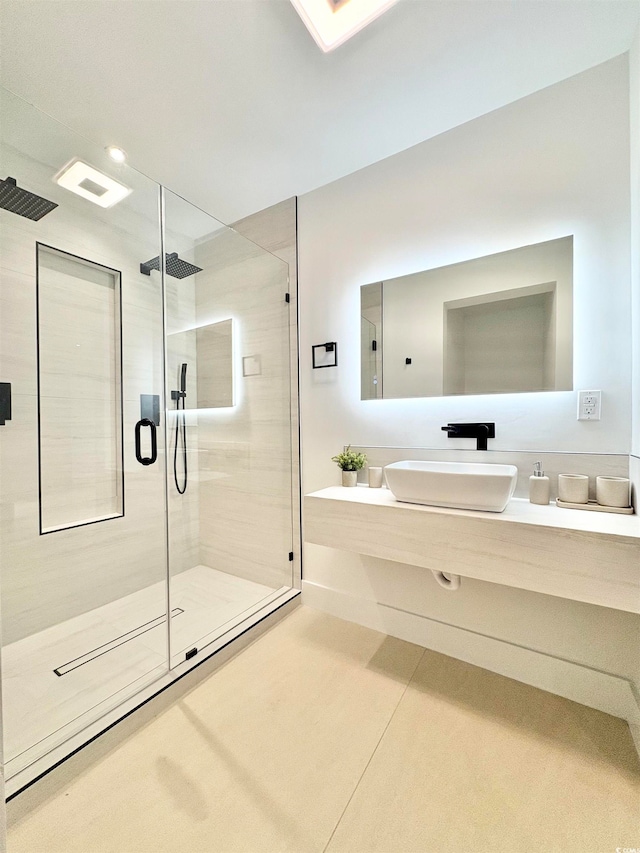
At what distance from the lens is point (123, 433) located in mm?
2006

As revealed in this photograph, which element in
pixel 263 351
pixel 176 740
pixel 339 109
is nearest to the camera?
pixel 176 740

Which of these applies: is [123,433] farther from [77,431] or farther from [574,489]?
[574,489]

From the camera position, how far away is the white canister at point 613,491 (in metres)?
1.42

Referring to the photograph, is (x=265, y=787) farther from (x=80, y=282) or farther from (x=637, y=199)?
(x=637, y=199)

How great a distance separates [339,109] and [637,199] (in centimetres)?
131

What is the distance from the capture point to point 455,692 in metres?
1.59

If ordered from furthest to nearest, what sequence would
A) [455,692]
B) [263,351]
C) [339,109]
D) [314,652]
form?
1. [263,351]
2. [314,652]
3. [339,109]
4. [455,692]

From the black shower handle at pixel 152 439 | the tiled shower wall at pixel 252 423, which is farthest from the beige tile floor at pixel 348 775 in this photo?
the black shower handle at pixel 152 439

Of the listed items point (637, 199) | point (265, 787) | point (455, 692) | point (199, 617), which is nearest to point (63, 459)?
point (199, 617)

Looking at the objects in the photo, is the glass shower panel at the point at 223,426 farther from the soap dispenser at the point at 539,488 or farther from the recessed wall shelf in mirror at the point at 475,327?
the soap dispenser at the point at 539,488

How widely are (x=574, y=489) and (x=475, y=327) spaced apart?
33.9 inches

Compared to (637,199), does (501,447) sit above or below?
below

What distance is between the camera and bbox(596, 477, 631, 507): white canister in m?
1.42

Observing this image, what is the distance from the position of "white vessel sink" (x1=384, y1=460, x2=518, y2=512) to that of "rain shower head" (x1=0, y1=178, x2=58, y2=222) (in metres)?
1.97
